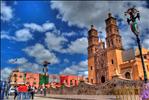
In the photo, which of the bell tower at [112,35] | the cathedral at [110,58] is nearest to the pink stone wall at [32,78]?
the cathedral at [110,58]

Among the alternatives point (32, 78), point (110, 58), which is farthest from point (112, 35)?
point (32, 78)

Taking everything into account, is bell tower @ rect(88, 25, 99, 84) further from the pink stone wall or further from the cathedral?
the pink stone wall

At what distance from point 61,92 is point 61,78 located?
4506 cm

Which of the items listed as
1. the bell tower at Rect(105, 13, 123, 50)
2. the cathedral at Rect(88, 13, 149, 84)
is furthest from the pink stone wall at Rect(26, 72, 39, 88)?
the bell tower at Rect(105, 13, 123, 50)

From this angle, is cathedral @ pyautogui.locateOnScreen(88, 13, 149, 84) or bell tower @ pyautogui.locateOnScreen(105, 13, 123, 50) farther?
bell tower @ pyautogui.locateOnScreen(105, 13, 123, 50)

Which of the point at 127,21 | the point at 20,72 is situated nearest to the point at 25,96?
the point at 127,21

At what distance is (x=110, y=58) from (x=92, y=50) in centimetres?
920

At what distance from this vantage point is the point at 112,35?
58.2 meters

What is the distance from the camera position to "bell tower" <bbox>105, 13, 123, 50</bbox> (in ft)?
188

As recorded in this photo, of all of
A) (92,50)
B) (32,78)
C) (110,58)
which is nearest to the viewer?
(110,58)

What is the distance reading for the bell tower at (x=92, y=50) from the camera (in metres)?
63.8

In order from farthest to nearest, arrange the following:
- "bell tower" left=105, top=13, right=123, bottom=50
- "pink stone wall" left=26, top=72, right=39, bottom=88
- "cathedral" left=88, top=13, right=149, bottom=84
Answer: "pink stone wall" left=26, top=72, right=39, bottom=88 < "bell tower" left=105, top=13, right=123, bottom=50 < "cathedral" left=88, top=13, right=149, bottom=84

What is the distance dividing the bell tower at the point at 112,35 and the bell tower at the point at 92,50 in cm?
659

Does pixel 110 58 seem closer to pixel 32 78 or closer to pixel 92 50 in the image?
pixel 92 50
